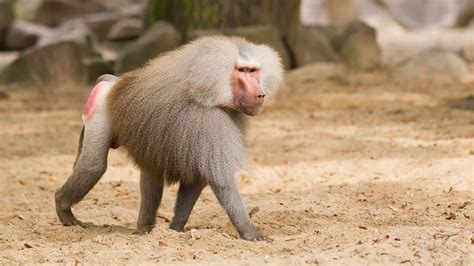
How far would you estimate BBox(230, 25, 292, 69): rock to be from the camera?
8930 mm

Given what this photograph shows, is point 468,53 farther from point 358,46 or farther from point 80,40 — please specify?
point 80,40

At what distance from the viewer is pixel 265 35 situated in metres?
9.12

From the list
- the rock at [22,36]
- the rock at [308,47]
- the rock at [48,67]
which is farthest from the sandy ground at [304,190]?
the rock at [22,36]

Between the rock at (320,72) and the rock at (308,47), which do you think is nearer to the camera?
the rock at (320,72)

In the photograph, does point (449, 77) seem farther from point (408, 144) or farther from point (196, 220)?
point (196, 220)

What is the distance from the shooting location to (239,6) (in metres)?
9.34

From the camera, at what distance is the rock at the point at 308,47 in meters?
9.70

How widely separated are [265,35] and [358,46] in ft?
5.10

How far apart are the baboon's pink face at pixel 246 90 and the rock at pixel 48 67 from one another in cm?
614

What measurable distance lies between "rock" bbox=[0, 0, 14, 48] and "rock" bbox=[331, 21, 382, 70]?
21.0ft

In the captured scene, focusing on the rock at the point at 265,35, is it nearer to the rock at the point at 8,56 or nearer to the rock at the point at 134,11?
the rock at the point at 8,56

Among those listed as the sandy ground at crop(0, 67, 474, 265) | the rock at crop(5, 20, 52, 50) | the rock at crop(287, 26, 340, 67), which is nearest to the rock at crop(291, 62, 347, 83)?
the rock at crop(287, 26, 340, 67)

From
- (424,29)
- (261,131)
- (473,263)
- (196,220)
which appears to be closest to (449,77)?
(261,131)

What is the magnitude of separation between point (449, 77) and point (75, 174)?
19.0ft
